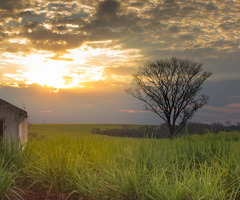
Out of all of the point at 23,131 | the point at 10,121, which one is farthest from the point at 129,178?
the point at 23,131

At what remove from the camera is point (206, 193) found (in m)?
4.44

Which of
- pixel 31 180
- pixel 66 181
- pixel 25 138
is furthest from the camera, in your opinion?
pixel 25 138

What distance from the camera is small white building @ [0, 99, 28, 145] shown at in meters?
7.96

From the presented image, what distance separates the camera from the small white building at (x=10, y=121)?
313 inches

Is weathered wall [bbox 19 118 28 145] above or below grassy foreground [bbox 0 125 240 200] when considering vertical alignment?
above

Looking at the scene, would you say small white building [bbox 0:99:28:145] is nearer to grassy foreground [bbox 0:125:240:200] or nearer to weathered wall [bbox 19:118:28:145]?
weathered wall [bbox 19:118:28:145]

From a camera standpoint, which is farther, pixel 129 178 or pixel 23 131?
pixel 23 131

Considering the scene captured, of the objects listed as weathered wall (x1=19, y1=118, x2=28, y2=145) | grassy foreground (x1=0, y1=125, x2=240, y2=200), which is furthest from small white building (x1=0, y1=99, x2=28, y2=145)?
grassy foreground (x1=0, y1=125, x2=240, y2=200)

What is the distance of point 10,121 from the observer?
8.04 meters

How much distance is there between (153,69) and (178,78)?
287 centimetres

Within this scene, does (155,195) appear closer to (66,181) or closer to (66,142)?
(66,181)

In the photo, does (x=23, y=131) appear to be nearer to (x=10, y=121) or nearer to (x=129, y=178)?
(x=10, y=121)

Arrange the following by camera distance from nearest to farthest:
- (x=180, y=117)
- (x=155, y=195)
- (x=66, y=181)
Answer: (x=155, y=195)
(x=66, y=181)
(x=180, y=117)

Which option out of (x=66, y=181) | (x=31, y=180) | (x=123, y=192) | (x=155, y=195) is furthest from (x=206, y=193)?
(x=31, y=180)
